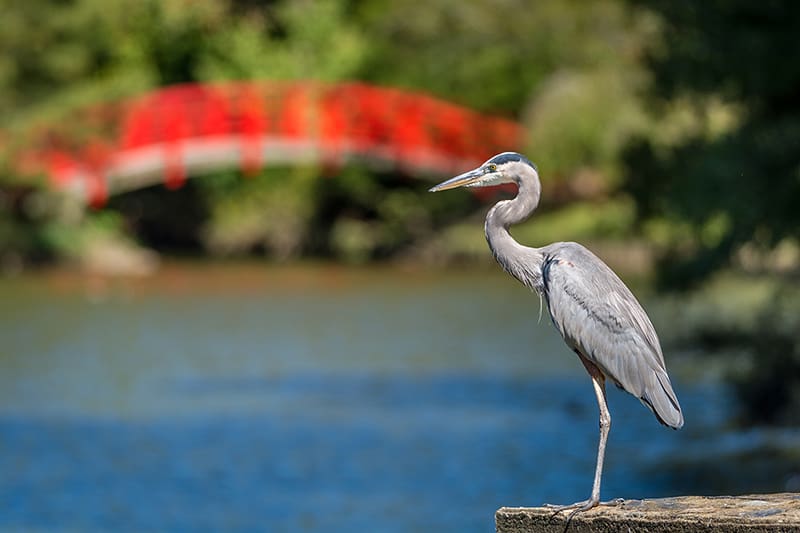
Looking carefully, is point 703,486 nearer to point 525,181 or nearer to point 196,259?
point 525,181

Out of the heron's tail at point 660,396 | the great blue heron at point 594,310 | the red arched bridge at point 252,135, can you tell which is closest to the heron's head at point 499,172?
the great blue heron at point 594,310

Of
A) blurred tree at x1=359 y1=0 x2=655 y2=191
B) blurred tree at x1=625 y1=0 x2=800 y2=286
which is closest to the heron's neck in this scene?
blurred tree at x1=625 y1=0 x2=800 y2=286

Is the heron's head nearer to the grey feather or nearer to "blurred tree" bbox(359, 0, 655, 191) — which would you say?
the grey feather

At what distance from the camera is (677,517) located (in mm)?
4863

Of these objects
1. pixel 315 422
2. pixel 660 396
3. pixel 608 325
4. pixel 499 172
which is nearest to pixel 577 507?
pixel 660 396

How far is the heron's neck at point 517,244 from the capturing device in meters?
5.64

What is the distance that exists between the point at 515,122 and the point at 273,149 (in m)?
6.44

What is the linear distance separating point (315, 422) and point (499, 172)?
11.0m

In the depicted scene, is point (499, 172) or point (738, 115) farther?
point (738, 115)

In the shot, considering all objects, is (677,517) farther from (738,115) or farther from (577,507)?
(738,115)

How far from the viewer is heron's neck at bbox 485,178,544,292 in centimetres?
564

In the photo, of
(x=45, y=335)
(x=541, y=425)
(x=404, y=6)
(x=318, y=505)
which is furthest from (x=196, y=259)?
(x=318, y=505)

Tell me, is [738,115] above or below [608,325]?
above

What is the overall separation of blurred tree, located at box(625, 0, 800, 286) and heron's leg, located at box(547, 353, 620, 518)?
7.28 meters
